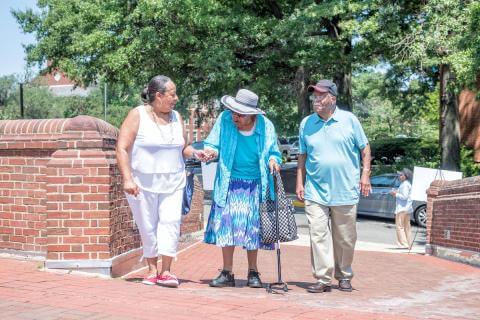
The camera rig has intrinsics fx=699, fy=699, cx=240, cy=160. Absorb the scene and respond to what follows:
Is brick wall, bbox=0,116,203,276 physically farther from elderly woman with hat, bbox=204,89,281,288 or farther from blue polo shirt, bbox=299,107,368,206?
blue polo shirt, bbox=299,107,368,206

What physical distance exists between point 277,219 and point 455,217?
263 inches

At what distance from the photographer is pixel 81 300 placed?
4.96m

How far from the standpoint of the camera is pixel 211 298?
5.30 m

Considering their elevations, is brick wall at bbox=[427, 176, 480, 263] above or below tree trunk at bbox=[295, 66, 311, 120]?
below

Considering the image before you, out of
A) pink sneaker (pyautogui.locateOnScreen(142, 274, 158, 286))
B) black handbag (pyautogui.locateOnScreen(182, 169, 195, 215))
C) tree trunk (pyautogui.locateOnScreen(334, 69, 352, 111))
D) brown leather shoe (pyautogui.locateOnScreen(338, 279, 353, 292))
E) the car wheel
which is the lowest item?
the car wheel

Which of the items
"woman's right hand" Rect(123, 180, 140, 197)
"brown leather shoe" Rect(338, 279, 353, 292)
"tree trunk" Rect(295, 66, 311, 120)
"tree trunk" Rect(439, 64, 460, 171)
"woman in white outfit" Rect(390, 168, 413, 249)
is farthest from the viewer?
"tree trunk" Rect(295, 66, 311, 120)

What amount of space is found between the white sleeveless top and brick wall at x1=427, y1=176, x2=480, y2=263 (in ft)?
20.6

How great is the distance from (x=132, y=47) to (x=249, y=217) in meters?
18.4

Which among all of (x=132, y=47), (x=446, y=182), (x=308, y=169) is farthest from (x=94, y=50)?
(x=308, y=169)

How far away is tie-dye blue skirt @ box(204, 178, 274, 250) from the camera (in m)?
6.18

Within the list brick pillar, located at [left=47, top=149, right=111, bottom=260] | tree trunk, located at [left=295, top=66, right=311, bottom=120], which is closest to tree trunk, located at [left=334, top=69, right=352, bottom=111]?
tree trunk, located at [left=295, top=66, right=311, bottom=120]

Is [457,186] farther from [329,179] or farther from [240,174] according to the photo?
[240,174]

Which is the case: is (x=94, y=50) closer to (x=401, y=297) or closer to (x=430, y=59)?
(x=430, y=59)

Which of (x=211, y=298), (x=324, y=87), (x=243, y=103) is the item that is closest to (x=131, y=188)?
(x=211, y=298)
